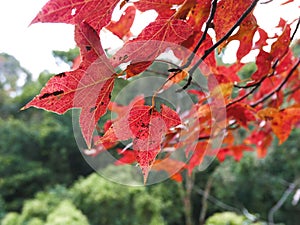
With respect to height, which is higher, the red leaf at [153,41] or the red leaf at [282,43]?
the red leaf at [282,43]

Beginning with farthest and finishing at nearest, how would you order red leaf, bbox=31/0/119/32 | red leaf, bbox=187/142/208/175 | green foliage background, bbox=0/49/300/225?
green foliage background, bbox=0/49/300/225 < red leaf, bbox=187/142/208/175 < red leaf, bbox=31/0/119/32

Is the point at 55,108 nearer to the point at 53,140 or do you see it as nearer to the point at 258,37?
the point at 258,37

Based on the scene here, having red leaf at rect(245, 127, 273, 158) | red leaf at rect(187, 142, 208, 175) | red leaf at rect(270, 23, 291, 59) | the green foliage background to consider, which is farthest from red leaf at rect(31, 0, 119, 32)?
the green foliage background

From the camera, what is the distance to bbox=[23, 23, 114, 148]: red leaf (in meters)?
0.13

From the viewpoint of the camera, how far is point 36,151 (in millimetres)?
4676

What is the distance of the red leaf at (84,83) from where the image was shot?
13 cm

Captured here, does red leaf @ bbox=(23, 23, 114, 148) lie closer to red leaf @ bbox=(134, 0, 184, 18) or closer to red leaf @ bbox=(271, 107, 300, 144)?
red leaf @ bbox=(134, 0, 184, 18)

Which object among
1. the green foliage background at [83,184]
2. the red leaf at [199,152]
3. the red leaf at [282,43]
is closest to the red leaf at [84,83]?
the red leaf at [282,43]

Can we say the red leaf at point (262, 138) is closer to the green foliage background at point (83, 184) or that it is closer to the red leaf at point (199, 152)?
the red leaf at point (199, 152)

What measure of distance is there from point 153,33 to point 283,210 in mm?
3543

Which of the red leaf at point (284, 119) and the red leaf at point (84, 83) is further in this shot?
the red leaf at point (284, 119)

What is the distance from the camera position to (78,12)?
0.42 feet

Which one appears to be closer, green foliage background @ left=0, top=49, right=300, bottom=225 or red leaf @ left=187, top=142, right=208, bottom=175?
red leaf @ left=187, top=142, right=208, bottom=175

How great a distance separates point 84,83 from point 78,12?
1.1 inches
